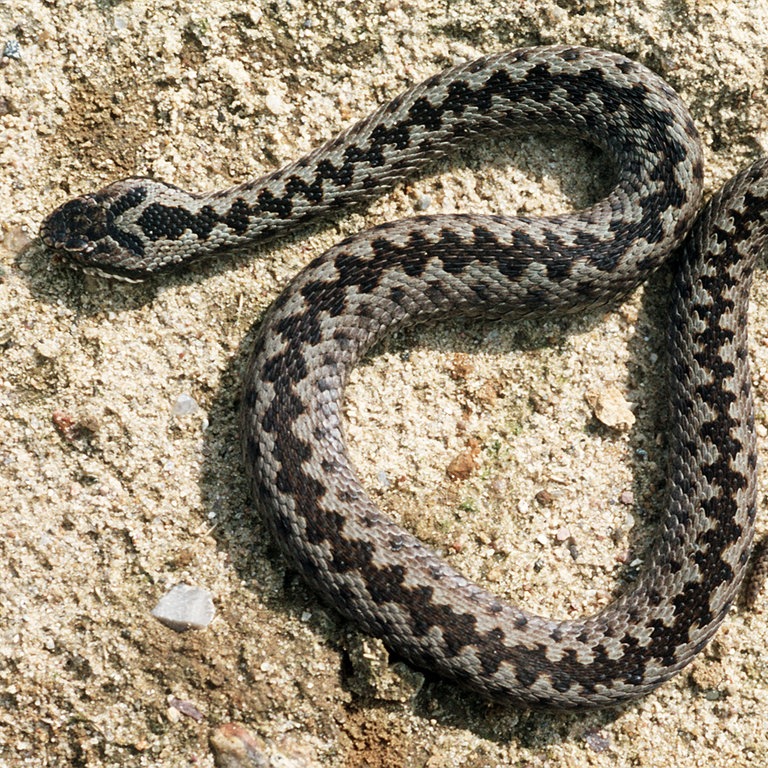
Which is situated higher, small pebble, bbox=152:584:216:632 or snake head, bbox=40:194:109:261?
snake head, bbox=40:194:109:261

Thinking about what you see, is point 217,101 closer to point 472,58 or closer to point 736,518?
point 472,58

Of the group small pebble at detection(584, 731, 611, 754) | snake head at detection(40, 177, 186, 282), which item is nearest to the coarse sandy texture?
small pebble at detection(584, 731, 611, 754)

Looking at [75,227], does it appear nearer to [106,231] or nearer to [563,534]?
[106,231]

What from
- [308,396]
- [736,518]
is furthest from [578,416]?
[308,396]

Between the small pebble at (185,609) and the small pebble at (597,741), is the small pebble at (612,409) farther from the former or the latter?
the small pebble at (185,609)

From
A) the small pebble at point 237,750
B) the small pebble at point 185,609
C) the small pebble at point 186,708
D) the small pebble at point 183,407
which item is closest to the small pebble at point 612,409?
the small pebble at point 183,407

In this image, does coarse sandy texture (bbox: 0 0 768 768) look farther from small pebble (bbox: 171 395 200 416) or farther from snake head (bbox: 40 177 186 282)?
snake head (bbox: 40 177 186 282)
